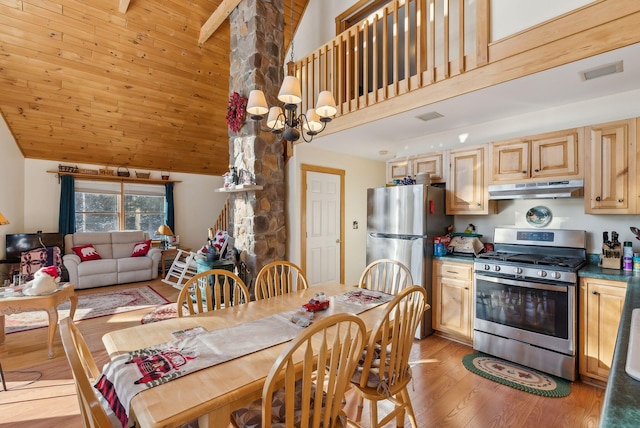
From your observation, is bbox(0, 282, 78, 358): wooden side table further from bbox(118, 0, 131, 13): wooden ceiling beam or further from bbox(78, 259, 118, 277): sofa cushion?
bbox(118, 0, 131, 13): wooden ceiling beam

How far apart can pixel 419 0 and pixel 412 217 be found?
205cm

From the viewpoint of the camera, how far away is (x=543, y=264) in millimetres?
2596

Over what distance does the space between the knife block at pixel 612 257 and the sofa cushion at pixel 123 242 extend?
718 centimetres

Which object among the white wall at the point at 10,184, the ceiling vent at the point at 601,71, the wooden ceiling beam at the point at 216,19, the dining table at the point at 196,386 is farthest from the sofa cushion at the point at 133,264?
the ceiling vent at the point at 601,71

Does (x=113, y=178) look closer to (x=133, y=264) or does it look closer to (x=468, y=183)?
(x=133, y=264)

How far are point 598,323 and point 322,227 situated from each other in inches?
129

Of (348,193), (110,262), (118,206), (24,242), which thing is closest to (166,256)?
(110,262)

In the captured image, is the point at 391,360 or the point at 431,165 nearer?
the point at 391,360

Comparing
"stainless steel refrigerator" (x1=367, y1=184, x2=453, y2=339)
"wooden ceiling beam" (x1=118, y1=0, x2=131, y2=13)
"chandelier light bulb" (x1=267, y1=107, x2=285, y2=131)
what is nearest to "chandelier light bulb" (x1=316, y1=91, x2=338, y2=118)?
"chandelier light bulb" (x1=267, y1=107, x2=285, y2=131)

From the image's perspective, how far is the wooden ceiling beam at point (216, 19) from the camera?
4.37 metres

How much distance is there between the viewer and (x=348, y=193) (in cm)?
523

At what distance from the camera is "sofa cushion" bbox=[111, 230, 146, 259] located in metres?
6.09

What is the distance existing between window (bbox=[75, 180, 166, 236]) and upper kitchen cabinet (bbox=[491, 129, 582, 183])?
7.06 metres

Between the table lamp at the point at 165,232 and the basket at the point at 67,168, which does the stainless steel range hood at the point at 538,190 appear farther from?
the basket at the point at 67,168
